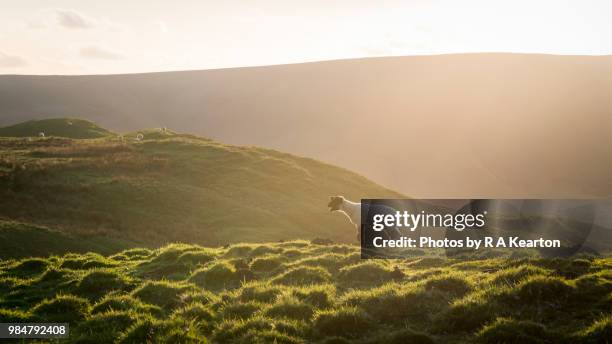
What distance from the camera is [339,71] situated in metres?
199

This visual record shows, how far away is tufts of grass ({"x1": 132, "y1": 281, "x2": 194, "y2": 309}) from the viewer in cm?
1479

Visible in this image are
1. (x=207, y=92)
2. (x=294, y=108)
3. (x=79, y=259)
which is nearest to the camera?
(x=79, y=259)

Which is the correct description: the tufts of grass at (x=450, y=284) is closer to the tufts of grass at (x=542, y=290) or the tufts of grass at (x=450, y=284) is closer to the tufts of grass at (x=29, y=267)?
the tufts of grass at (x=542, y=290)

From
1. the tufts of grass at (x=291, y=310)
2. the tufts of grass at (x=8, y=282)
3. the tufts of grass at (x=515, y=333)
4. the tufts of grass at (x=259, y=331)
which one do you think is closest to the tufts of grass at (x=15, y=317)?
the tufts of grass at (x=8, y=282)

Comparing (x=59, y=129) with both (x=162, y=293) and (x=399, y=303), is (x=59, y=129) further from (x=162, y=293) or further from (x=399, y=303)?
(x=399, y=303)

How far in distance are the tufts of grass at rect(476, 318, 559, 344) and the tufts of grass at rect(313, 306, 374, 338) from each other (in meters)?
2.54

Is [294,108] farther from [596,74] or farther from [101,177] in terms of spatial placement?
[101,177]

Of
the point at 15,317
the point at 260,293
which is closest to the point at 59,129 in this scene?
the point at 15,317

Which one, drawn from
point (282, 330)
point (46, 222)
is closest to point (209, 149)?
point (46, 222)

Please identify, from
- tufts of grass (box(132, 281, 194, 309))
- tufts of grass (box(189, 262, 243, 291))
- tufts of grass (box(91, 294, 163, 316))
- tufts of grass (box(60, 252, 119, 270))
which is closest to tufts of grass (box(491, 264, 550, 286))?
tufts of grass (box(189, 262, 243, 291))

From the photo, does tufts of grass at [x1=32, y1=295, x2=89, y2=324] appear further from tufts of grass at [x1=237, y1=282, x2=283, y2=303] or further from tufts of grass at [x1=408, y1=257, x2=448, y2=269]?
tufts of grass at [x1=408, y1=257, x2=448, y2=269]

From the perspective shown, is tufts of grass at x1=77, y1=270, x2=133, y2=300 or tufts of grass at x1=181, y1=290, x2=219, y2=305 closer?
tufts of grass at x1=181, y1=290, x2=219, y2=305

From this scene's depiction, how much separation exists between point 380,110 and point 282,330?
141818 millimetres

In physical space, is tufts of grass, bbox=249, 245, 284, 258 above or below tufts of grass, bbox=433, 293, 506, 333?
below
